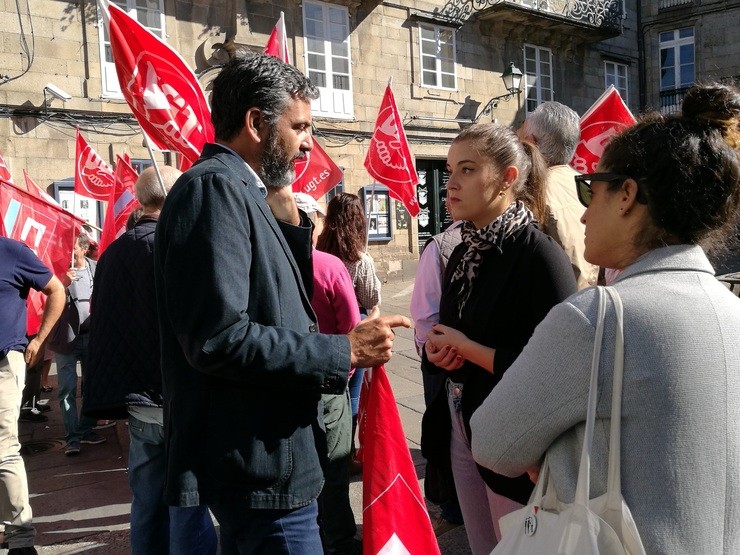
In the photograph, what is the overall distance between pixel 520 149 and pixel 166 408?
148 cm

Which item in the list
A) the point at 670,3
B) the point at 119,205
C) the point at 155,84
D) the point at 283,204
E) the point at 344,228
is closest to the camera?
the point at 283,204

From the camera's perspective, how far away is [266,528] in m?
1.73

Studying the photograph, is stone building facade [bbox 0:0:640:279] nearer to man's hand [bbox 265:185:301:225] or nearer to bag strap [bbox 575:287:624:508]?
man's hand [bbox 265:185:301:225]

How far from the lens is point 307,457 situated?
5.80 ft

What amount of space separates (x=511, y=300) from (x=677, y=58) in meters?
23.0

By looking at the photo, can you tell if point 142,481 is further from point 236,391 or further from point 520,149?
point 520,149

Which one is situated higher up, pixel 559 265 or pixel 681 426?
pixel 559 265

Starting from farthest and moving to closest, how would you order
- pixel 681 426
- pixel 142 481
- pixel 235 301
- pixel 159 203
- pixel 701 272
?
pixel 159 203 < pixel 142 481 < pixel 235 301 < pixel 701 272 < pixel 681 426

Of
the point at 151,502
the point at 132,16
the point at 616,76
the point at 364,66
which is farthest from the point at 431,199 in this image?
the point at 151,502

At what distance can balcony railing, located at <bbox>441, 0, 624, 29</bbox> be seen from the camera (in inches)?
648

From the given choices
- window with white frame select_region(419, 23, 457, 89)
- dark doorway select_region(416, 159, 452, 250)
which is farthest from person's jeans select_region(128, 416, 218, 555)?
window with white frame select_region(419, 23, 457, 89)

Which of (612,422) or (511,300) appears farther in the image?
(511,300)

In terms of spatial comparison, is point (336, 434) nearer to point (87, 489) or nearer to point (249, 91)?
point (249, 91)

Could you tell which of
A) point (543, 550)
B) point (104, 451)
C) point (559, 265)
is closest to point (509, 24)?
point (104, 451)
